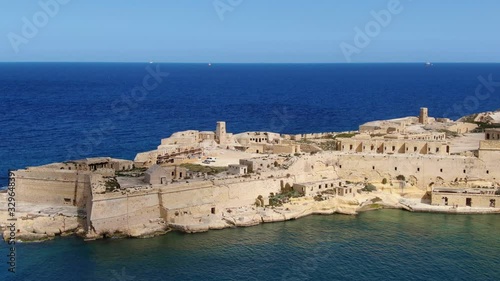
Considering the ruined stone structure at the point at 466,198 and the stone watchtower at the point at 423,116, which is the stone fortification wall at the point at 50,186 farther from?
the stone watchtower at the point at 423,116

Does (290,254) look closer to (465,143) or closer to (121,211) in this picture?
(121,211)

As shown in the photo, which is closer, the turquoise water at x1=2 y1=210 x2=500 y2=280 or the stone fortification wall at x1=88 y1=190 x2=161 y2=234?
the turquoise water at x1=2 y1=210 x2=500 y2=280

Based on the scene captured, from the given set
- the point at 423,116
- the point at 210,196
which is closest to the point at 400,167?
the point at 210,196

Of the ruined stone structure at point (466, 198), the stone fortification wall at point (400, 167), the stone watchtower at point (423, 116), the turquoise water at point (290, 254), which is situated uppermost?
the stone watchtower at point (423, 116)

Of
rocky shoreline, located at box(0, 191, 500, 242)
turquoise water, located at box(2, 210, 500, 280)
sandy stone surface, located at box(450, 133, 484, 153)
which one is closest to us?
turquoise water, located at box(2, 210, 500, 280)

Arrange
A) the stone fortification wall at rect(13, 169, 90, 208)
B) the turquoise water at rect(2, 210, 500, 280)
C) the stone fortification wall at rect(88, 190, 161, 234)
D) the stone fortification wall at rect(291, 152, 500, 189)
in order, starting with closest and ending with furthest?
1. the turquoise water at rect(2, 210, 500, 280)
2. the stone fortification wall at rect(88, 190, 161, 234)
3. the stone fortification wall at rect(13, 169, 90, 208)
4. the stone fortification wall at rect(291, 152, 500, 189)

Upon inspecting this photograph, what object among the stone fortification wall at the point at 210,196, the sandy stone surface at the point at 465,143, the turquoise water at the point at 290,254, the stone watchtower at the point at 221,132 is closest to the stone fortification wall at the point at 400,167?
the sandy stone surface at the point at 465,143

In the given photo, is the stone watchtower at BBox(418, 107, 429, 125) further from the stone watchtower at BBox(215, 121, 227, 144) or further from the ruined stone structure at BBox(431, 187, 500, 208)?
the stone watchtower at BBox(215, 121, 227, 144)

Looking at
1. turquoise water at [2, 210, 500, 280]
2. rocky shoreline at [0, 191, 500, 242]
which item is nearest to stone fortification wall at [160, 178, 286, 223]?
rocky shoreline at [0, 191, 500, 242]

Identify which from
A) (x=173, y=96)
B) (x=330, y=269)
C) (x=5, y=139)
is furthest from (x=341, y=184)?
(x=173, y=96)
